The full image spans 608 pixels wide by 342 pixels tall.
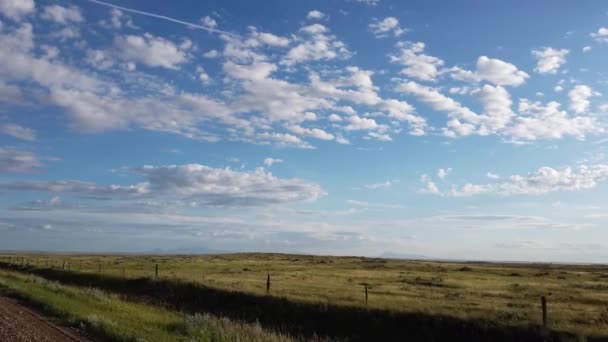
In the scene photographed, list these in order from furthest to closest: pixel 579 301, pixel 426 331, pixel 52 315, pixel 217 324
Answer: pixel 579 301, pixel 426 331, pixel 52 315, pixel 217 324

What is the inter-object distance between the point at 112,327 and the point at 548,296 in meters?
30.8

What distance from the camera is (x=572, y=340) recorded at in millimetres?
18734

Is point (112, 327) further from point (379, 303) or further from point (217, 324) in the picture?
point (379, 303)

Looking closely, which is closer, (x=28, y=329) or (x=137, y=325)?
(x=28, y=329)

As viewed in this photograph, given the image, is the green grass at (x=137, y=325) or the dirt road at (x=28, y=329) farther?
the green grass at (x=137, y=325)

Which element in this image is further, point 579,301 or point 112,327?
point 579,301

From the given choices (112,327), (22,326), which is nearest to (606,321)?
(112,327)

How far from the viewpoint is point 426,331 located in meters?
23.1

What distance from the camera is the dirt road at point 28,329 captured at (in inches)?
603

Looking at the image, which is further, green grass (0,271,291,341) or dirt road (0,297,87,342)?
green grass (0,271,291,341)

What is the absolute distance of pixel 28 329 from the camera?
55.4ft

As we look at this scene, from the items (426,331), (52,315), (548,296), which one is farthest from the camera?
(548,296)

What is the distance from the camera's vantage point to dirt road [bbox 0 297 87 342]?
1532cm

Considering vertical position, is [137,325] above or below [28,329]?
below
